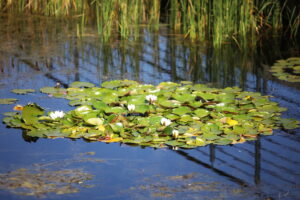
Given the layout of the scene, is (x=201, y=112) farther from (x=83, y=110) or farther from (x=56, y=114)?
(x=56, y=114)

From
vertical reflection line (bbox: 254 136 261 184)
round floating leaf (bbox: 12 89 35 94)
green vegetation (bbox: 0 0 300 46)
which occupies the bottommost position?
vertical reflection line (bbox: 254 136 261 184)

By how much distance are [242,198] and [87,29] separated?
4156 millimetres

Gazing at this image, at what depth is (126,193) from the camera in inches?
103

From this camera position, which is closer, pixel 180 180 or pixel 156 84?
pixel 180 180

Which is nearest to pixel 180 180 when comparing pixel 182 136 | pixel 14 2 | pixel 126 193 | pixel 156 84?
pixel 126 193

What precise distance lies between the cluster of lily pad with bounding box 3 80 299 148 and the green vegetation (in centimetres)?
161

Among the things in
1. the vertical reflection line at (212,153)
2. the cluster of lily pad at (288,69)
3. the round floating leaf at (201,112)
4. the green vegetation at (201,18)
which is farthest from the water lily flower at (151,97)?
the green vegetation at (201,18)

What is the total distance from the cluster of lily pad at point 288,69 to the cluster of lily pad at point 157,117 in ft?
2.10

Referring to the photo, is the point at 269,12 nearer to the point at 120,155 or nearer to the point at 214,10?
the point at 214,10

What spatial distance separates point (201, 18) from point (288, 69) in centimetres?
123

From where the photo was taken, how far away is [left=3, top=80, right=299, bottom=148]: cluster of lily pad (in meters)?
3.30

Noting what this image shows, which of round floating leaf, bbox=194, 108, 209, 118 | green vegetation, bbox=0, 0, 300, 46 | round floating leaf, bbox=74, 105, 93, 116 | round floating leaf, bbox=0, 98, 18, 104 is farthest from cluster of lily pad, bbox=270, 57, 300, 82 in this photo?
round floating leaf, bbox=0, 98, 18, 104

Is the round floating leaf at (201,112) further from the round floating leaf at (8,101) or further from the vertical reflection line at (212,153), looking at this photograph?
the round floating leaf at (8,101)

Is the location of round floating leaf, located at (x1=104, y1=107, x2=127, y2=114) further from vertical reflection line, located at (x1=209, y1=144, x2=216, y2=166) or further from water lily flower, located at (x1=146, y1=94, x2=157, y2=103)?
vertical reflection line, located at (x1=209, y1=144, x2=216, y2=166)
